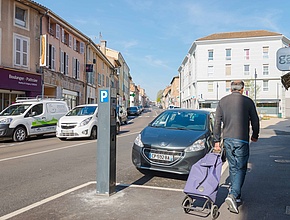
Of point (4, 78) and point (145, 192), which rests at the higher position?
point (4, 78)

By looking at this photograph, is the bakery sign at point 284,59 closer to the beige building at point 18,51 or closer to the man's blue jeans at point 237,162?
the man's blue jeans at point 237,162

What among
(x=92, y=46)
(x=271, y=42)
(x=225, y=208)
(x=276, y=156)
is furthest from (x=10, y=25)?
(x=271, y=42)

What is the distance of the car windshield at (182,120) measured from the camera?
22.6 feet

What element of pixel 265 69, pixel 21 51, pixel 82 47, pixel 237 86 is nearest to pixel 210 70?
pixel 265 69

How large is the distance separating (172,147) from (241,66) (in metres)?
55.6

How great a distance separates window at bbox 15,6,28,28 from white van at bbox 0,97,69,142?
6.90 meters

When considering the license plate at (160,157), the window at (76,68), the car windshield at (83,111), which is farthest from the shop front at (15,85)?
the license plate at (160,157)

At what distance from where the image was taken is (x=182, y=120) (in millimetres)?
7219

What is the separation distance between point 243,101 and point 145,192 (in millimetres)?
2307

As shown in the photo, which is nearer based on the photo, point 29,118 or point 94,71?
point 29,118

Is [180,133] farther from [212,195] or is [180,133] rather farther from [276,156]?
[276,156]

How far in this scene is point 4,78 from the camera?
1750cm

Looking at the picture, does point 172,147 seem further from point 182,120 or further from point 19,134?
point 19,134

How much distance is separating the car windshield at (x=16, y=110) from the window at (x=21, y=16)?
25.9 feet
